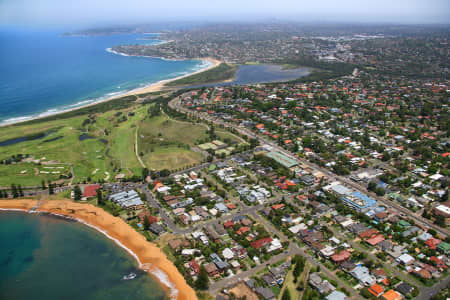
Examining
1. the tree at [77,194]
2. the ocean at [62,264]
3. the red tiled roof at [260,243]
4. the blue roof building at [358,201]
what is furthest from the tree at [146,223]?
the blue roof building at [358,201]

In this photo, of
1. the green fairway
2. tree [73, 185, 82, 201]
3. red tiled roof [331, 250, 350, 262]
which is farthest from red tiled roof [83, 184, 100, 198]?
red tiled roof [331, 250, 350, 262]

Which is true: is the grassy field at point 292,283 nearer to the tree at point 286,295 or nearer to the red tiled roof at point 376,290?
the tree at point 286,295

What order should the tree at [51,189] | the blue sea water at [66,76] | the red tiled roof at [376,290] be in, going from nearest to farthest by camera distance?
the red tiled roof at [376,290] < the tree at [51,189] < the blue sea water at [66,76]

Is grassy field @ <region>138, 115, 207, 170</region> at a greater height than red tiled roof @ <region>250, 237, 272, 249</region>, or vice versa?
red tiled roof @ <region>250, 237, 272, 249</region>

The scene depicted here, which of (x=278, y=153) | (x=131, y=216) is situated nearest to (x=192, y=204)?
(x=131, y=216)

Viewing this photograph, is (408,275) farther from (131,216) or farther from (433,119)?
(433,119)

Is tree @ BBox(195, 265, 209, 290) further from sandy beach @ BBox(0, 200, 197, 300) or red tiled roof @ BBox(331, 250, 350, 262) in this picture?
red tiled roof @ BBox(331, 250, 350, 262)
